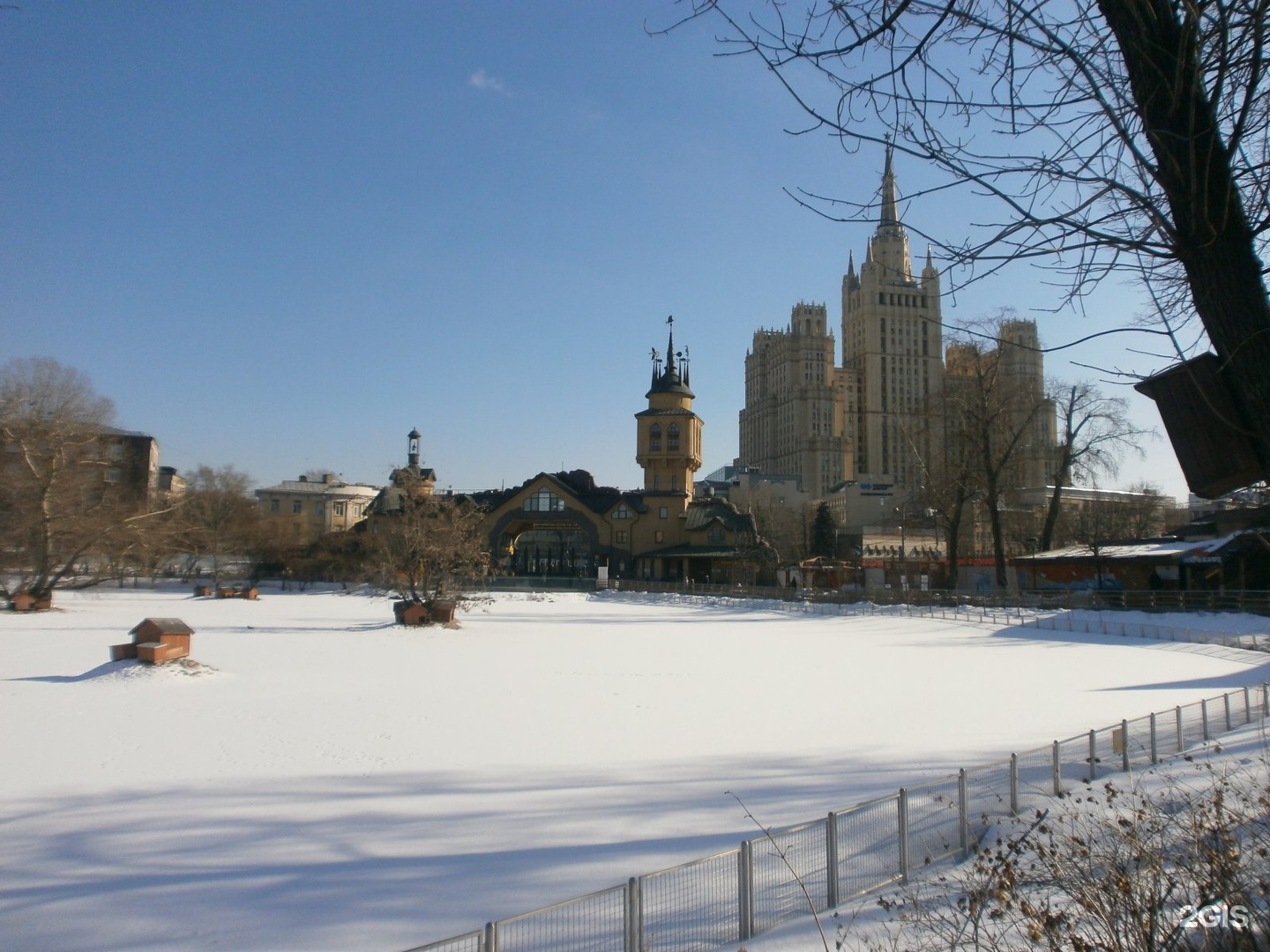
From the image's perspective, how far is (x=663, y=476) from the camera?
72.2 m

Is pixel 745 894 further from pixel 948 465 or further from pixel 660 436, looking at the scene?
pixel 660 436

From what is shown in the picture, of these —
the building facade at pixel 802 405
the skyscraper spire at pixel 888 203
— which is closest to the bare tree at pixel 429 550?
the skyscraper spire at pixel 888 203

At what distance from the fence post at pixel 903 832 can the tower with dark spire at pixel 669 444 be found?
63.1m

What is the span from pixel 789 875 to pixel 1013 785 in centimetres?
312

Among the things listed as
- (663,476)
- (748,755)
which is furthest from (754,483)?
(748,755)

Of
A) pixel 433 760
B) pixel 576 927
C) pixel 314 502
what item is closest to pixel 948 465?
pixel 433 760

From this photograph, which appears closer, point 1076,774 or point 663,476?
point 1076,774

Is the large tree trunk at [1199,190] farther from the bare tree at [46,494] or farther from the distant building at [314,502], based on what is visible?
the distant building at [314,502]

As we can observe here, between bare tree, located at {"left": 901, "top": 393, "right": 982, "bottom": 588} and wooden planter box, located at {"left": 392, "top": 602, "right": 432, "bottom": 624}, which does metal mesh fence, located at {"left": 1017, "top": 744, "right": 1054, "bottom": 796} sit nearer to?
wooden planter box, located at {"left": 392, "top": 602, "right": 432, "bottom": 624}

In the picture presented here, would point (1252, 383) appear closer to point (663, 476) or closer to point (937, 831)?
point (937, 831)

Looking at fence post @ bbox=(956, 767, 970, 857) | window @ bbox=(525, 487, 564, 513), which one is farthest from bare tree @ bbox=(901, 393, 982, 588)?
fence post @ bbox=(956, 767, 970, 857)

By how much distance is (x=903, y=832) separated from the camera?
714 cm

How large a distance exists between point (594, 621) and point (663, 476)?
Answer: 34910 millimetres

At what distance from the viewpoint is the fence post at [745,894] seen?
Result: 5.93m
